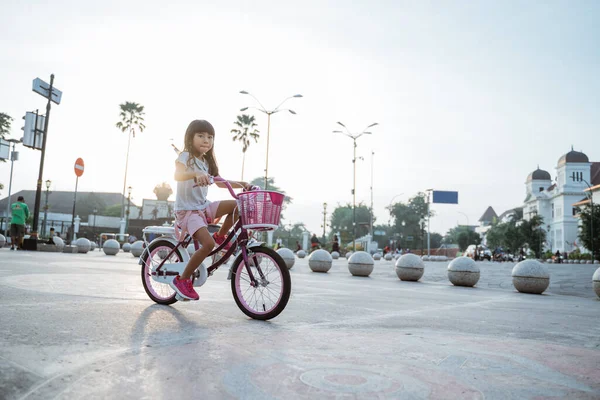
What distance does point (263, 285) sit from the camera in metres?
4.50

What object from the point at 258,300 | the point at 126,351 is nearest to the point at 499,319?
the point at 258,300

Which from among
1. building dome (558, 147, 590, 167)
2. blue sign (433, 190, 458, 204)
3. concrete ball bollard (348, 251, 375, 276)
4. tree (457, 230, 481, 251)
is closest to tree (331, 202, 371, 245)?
tree (457, 230, 481, 251)

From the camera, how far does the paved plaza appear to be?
229 cm

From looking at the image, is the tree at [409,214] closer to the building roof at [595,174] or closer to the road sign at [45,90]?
the building roof at [595,174]

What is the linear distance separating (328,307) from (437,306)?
1.81 m

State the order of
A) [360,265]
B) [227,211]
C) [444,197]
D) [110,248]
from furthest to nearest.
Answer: [444,197], [110,248], [360,265], [227,211]

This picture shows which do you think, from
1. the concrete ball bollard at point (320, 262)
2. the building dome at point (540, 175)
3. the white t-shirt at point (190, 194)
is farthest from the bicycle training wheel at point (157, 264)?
the building dome at point (540, 175)

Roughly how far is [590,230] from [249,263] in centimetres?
4795

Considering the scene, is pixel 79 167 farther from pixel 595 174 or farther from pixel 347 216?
pixel 347 216

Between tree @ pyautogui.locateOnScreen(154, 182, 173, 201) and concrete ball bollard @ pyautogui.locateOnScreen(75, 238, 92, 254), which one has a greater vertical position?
tree @ pyautogui.locateOnScreen(154, 182, 173, 201)

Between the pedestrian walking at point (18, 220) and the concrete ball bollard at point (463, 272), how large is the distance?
1466 cm

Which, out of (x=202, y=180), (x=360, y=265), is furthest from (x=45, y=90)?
(x=202, y=180)

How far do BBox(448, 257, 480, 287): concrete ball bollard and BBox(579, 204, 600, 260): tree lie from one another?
3627 centimetres

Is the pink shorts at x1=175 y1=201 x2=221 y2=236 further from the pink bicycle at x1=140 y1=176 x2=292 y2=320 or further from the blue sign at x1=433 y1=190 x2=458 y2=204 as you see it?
the blue sign at x1=433 y1=190 x2=458 y2=204
